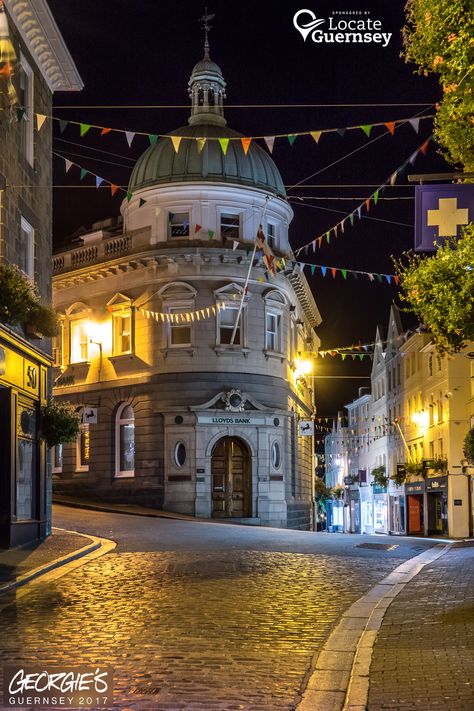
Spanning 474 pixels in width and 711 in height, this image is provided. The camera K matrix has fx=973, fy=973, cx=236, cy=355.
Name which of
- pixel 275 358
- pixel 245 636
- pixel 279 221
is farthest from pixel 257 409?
pixel 245 636

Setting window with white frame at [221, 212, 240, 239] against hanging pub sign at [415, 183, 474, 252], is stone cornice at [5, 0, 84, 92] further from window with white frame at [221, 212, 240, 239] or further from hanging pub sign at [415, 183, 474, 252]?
window with white frame at [221, 212, 240, 239]

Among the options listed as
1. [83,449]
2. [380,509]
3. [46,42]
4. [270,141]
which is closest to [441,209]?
[270,141]

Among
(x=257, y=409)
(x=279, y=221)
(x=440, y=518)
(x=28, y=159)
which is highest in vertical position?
(x=279, y=221)

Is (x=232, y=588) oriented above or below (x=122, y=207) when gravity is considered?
below

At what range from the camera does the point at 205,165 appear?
41.8 meters

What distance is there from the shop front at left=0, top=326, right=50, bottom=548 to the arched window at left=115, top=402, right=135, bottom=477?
1885 cm

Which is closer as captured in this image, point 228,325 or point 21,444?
point 21,444

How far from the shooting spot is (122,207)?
145ft

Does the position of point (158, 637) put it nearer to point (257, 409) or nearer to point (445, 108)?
point (445, 108)

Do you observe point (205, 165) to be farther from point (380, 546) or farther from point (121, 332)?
point (380, 546)

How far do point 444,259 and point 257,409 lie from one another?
1079 inches

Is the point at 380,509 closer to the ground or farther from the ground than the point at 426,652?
closer to the ground

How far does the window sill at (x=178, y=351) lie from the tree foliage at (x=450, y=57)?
25.5 m

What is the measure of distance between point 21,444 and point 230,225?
22.6 metres
